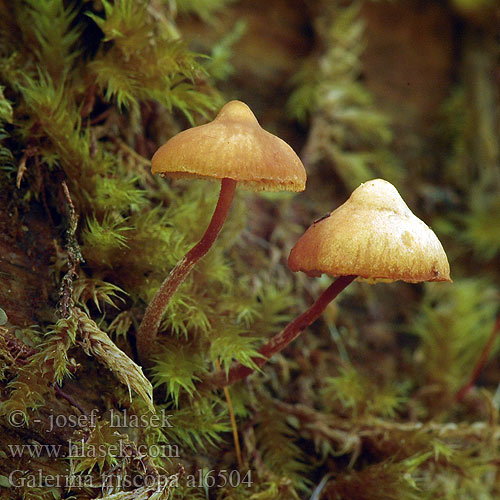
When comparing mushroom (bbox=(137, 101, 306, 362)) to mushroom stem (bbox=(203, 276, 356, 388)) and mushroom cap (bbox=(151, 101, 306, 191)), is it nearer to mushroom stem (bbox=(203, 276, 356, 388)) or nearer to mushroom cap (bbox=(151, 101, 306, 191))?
mushroom cap (bbox=(151, 101, 306, 191))

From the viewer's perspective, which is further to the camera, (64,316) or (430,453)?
(430,453)

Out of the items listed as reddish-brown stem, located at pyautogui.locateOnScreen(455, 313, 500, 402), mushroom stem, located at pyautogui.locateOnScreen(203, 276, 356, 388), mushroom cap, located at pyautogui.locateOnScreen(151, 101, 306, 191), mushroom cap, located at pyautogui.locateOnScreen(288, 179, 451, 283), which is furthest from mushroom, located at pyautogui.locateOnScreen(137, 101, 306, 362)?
reddish-brown stem, located at pyautogui.locateOnScreen(455, 313, 500, 402)

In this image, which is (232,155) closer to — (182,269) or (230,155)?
(230,155)

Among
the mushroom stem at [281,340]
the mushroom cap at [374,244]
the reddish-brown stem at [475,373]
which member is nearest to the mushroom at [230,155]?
the mushroom cap at [374,244]

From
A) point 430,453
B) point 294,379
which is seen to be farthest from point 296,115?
point 430,453

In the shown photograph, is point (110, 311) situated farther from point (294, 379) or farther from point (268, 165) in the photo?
point (294, 379)

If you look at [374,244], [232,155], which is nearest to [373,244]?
[374,244]

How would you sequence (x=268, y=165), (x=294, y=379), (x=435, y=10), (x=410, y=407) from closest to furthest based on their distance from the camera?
1. (x=268, y=165)
2. (x=294, y=379)
3. (x=410, y=407)
4. (x=435, y=10)
